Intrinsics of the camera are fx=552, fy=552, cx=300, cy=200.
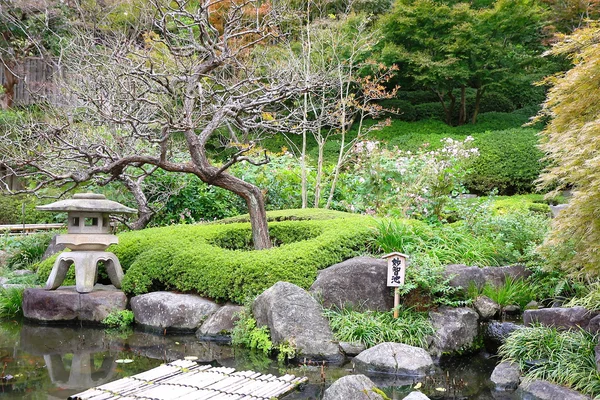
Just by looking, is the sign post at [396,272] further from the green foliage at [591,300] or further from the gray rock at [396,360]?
the green foliage at [591,300]

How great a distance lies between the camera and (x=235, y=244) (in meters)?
8.48

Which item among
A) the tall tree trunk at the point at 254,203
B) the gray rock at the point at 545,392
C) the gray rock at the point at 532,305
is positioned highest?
the tall tree trunk at the point at 254,203

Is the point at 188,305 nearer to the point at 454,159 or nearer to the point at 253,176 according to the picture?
the point at 253,176

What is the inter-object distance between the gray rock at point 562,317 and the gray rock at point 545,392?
747mm

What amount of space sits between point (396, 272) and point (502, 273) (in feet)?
5.13

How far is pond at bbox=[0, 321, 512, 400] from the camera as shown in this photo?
493cm

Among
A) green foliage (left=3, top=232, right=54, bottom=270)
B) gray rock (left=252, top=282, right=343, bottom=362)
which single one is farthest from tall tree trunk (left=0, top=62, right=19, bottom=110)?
gray rock (left=252, top=282, right=343, bottom=362)

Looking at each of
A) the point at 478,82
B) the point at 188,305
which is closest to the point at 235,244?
the point at 188,305

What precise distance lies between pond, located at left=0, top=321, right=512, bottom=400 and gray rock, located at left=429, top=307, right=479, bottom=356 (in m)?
0.14

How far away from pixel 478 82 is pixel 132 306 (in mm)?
14411

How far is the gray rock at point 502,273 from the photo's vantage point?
6718 millimetres

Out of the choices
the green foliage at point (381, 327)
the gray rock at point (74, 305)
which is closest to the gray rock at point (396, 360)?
the green foliage at point (381, 327)

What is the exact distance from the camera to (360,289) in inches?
254

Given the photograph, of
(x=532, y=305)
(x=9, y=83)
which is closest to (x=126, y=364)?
(x=532, y=305)
